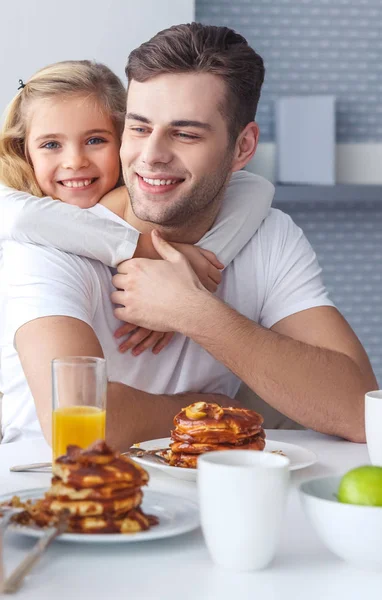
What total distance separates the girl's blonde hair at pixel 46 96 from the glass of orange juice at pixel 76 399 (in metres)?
1.04

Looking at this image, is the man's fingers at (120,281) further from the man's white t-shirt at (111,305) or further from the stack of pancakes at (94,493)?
the stack of pancakes at (94,493)

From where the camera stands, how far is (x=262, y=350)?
151 centimetres

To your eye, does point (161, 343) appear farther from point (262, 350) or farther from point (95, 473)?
point (95, 473)

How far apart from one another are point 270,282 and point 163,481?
79 centimetres

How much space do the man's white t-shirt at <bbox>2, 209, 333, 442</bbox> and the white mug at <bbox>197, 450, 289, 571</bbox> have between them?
2.50 ft

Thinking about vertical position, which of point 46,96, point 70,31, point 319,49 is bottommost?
point 46,96

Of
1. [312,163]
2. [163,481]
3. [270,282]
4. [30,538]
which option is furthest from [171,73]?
[312,163]

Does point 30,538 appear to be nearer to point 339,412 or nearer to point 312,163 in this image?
point 339,412

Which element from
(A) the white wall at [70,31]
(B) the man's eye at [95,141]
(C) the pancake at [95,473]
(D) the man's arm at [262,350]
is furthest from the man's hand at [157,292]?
(A) the white wall at [70,31]

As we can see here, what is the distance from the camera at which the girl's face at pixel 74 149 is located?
6.53 feet

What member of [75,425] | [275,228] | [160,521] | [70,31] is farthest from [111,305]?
[70,31]

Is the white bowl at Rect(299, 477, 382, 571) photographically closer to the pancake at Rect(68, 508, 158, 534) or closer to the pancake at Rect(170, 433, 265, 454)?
the pancake at Rect(68, 508, 158, 534)

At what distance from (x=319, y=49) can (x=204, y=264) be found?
2.22m

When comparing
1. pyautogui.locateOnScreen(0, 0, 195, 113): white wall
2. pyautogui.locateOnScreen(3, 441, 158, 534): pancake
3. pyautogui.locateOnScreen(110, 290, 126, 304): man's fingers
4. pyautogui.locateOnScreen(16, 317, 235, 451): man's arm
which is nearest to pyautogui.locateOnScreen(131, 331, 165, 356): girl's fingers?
pyautogui.locateOnScreen(110, 290, 126, 304): man's fingers
